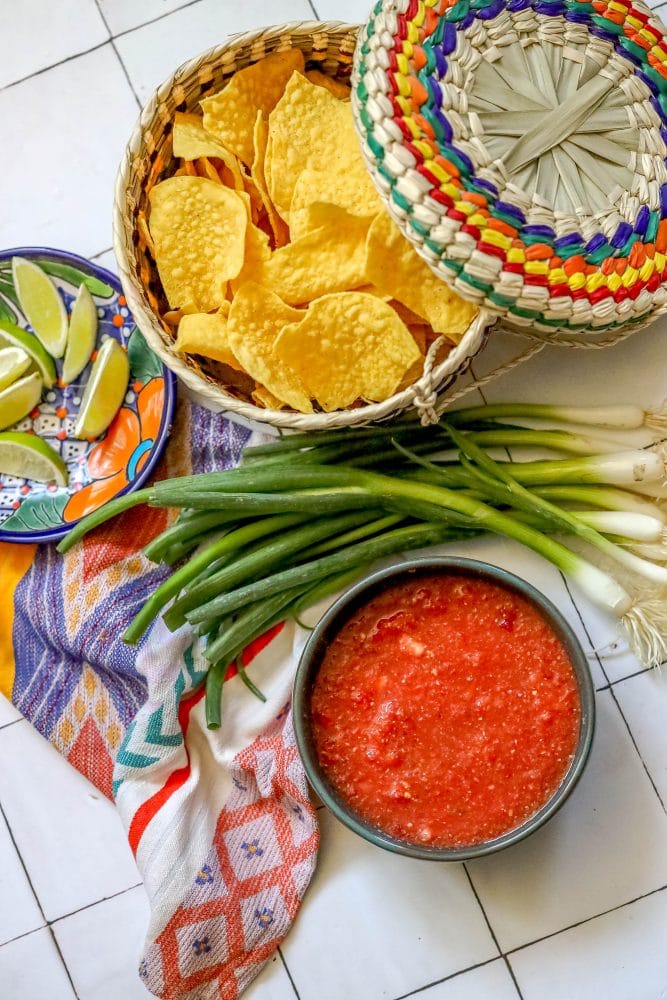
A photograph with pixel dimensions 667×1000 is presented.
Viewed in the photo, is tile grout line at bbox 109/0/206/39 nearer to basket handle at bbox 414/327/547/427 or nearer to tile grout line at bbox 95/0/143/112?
tile grout line at bbox 95/0/143/112

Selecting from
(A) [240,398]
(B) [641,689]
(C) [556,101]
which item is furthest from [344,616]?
(C) [556,101]

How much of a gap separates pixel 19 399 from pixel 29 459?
0.31ft

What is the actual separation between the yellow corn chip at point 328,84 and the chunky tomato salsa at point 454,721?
74 cm

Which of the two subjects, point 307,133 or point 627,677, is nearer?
point 307,133

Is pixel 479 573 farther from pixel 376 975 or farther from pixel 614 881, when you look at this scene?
pixel 376 975

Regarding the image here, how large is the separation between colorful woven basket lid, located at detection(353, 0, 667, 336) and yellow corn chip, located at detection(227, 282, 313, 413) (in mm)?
234

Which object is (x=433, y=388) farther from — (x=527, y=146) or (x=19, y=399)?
(x=19, y=399)

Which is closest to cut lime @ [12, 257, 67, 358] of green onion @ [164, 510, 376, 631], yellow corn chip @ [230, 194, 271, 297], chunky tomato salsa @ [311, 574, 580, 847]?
yellow corn chip @ [230, 194, 271, 297]

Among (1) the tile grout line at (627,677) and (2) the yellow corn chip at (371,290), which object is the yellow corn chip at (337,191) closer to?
(2) the yellow corn chip at (371,290)

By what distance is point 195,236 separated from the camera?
1313 mm

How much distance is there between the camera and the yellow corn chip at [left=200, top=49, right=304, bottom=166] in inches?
51.1

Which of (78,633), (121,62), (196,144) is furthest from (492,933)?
(121,62)

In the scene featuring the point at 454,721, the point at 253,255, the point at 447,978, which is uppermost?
the point at 253,255

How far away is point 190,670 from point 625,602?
64 cm
